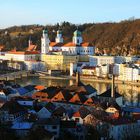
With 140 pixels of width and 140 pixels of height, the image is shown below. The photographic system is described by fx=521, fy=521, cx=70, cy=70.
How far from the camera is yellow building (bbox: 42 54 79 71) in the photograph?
27.1 metres

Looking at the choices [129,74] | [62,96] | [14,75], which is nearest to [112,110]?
[62,96]

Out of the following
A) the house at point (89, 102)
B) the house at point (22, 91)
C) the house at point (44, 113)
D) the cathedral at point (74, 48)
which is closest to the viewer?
the house at point (44, 113)

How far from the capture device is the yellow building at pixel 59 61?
27109mm

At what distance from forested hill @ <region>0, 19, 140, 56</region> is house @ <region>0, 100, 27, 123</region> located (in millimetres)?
21148

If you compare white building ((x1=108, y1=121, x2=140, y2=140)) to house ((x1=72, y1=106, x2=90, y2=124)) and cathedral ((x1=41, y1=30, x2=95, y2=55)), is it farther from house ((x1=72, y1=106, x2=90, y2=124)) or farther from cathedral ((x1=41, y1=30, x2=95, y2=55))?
cathedral ((x1=41, y1=30, x2=95, y2=55))

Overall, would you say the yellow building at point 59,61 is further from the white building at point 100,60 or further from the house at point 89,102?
the house at point 89,102

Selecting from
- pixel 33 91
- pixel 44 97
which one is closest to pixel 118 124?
pixel 44 97

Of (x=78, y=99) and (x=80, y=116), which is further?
(x=78, y=99)

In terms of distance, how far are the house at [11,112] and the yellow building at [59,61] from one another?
52.8 feet

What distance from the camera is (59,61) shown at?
27312 millimetres

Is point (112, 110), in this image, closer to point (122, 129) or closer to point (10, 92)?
point (122, 129)

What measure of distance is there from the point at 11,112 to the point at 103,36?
2793cm

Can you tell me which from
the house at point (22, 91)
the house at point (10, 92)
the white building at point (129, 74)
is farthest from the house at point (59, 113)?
the white building at point (129, 74)

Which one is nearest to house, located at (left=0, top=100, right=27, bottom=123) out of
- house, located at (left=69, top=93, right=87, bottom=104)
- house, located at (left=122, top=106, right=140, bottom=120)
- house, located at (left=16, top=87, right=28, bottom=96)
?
house, located at (left=69, top=93, right=87, bottom=104)
